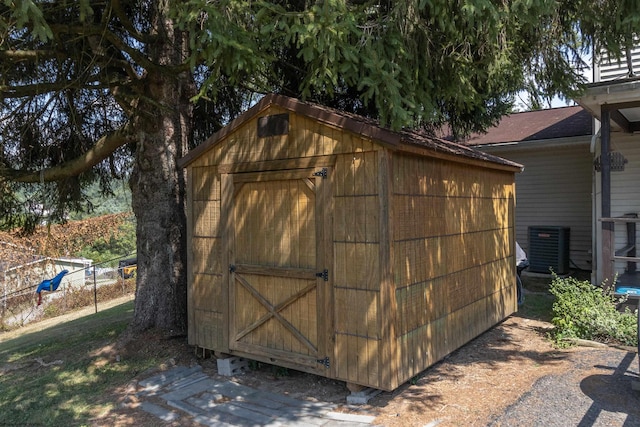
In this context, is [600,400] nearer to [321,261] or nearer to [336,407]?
[336,407]

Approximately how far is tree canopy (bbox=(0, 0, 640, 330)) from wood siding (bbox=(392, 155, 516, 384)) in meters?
0.75

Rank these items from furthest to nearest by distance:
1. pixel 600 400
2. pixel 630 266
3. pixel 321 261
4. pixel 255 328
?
pixel 630 266, pixel 255 328, pixel 321 261, pixel 600 400

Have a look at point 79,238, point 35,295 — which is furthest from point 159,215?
point 79,238

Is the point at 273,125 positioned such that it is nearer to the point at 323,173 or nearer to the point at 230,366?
the point at 323,173

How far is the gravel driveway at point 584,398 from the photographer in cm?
347

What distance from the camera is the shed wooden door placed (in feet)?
14.0

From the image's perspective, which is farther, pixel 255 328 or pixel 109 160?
pixel 109 160

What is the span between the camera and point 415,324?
168 inches

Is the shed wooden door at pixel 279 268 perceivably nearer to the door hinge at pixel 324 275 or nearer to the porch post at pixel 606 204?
the door hinge at pixel 324 275

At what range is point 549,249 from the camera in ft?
32.8

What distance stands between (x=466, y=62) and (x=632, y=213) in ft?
16.4

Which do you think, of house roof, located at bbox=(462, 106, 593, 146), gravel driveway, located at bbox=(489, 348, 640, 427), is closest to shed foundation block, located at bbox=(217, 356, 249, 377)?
gravel driveway, located at bbox=(489, 348, 640, 427)

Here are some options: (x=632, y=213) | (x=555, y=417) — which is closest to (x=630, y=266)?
(x=632, y=213)

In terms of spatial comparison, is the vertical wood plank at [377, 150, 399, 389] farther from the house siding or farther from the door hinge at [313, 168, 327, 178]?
the house siding
